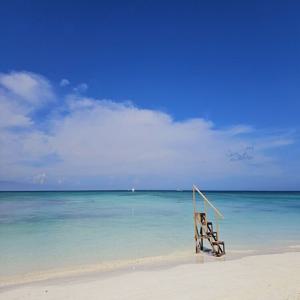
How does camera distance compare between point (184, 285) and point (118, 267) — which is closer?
point (184, 285)

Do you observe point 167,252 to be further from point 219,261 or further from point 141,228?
point 141,228

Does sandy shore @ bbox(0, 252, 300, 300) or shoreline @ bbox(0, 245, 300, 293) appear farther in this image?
shoreline @ bbox(0, 245, 300, 293)

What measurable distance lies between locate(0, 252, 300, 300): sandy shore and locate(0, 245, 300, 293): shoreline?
0.53 meters

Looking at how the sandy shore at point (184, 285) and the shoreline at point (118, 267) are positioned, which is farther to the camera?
the shoreline at point (118, 267)

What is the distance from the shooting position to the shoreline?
11391mm

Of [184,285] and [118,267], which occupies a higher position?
[184,285]

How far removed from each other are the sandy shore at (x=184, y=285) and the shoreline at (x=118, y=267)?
0.53 metres

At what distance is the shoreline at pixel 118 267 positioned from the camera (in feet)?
37.4

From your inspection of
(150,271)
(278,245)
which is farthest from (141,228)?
(150,271)

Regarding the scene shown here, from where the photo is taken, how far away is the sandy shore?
8.72 metres

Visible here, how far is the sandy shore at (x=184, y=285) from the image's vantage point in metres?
8.72

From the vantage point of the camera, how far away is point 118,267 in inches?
515

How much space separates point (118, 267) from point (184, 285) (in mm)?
4273

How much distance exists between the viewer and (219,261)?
13.7 m
